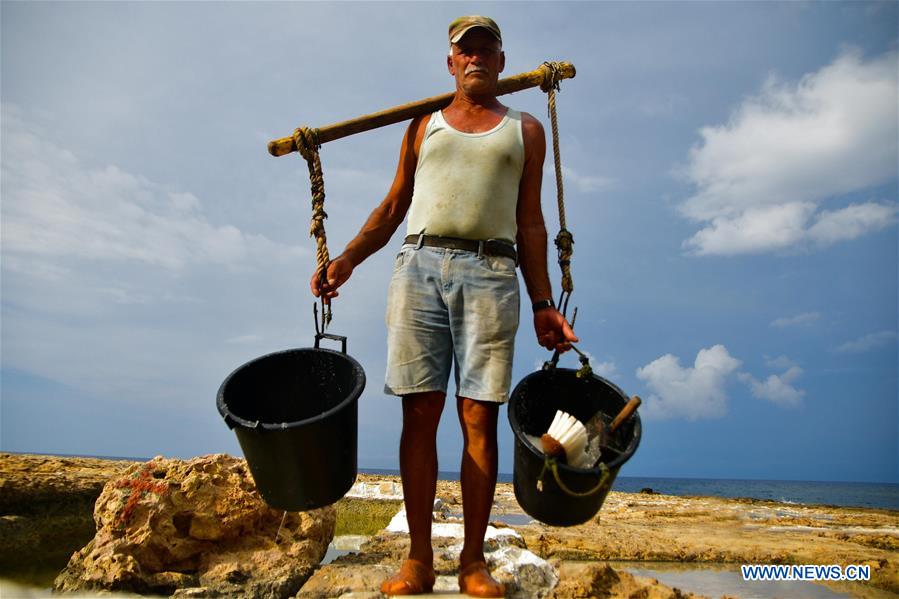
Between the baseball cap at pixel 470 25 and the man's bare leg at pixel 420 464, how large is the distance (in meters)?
1.76

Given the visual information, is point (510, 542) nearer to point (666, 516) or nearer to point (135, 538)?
point (135, 538)

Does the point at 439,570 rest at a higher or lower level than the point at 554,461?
lower

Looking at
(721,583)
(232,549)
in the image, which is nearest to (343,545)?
(232,549)

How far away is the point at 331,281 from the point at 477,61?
4.36ft

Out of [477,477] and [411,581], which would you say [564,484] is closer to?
[477,477]

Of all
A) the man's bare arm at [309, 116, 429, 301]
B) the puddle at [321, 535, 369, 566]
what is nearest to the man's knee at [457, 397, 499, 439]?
the man's bare arm at [309, 116, 429, 301]

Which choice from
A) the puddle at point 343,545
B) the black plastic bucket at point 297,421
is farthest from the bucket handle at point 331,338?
the puddle at point 343,545

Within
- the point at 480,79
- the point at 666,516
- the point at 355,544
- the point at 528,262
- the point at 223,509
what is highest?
the point at 480,79

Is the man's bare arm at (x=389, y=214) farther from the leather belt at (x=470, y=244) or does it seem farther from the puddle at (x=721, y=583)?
the puddle at (x=721, y=583)

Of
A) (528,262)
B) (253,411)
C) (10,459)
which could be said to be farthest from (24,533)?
(528,262)

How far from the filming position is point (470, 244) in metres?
2.71

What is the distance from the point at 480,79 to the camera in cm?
295

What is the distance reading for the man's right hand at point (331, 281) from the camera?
9.54 feet

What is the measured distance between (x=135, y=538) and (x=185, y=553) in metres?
0.30
